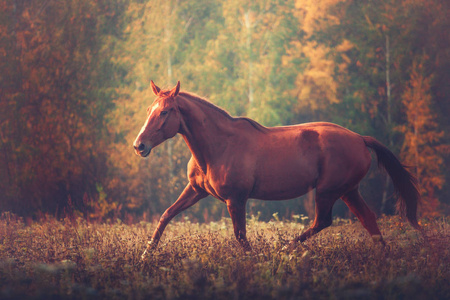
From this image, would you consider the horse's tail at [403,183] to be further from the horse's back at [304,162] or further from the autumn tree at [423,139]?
the autumn tree at [423,139]

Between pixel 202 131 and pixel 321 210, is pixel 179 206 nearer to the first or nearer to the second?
pixel 202 131

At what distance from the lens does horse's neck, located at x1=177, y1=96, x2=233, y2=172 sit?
668 centimetres

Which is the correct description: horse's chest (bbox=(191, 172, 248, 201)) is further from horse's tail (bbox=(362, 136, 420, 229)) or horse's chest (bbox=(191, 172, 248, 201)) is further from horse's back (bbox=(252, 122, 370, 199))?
horse's tail (bbox=(362, 136, 420, 229))

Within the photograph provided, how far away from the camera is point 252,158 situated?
6.74m

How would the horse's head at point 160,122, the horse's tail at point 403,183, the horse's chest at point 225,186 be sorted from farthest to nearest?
1. the horse's tail at point 403,183
2. the horse's chest at point 225,186
3. the horse's head at point 160,122

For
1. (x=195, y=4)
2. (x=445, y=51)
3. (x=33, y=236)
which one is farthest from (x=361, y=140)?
(x=195, y=4)

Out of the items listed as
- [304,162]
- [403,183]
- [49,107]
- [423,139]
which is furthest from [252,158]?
[423,139]

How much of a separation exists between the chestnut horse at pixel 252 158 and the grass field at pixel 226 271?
0.43 meters

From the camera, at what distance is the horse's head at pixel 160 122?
634 centimetres

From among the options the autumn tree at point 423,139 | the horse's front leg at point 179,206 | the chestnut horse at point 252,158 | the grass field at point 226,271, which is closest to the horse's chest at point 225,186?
the chestnut horse at point 252,158

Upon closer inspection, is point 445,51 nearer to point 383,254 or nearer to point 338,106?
point 338,106

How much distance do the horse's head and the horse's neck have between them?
152 mm

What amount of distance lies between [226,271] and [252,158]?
1.76 metres

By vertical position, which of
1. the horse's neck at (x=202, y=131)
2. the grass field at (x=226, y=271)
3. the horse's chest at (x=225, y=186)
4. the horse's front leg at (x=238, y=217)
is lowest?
the grass field at (x=226, y=271)
